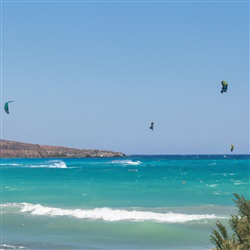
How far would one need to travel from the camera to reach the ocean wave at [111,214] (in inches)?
1069

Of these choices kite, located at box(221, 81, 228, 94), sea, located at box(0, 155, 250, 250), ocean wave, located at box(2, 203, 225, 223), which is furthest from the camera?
ocean wave, located at box(2, 203, 225, 223)

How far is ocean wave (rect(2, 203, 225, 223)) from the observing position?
27.2 meters

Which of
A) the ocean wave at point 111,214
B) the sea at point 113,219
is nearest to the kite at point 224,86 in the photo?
the sea at point 113,219

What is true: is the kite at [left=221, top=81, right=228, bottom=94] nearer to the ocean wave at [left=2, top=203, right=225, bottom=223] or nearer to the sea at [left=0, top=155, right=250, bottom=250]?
the sea at [left=0, top=155, right=250, bottom=250]

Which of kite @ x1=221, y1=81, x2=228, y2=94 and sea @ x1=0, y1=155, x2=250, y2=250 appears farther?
sea @ x1=0, y1=155, x2=250, y2=250

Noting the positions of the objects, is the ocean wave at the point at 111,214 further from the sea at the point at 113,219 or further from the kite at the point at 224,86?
the kite at the point at 224,86

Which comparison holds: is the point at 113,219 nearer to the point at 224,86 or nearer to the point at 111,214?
the point at 111,214

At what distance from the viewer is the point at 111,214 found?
28.8 m

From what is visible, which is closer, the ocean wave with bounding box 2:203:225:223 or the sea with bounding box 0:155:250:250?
the sea with bounding box 0:155:250:250

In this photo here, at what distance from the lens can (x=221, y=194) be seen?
42031 mm

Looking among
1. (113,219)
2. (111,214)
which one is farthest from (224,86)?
(111,214)

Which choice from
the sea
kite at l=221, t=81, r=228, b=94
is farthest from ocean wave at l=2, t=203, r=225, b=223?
kite at l=221, t=81, r=228, b=94

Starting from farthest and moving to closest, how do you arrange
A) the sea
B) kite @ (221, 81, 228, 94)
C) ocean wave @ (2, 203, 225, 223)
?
ocean wave @ (2, 203, 225, 223)
the sea
kite @ (221, 81, 228, 94)

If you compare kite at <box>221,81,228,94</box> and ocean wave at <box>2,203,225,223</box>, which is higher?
kite at <box>221,81,228,94</box>
